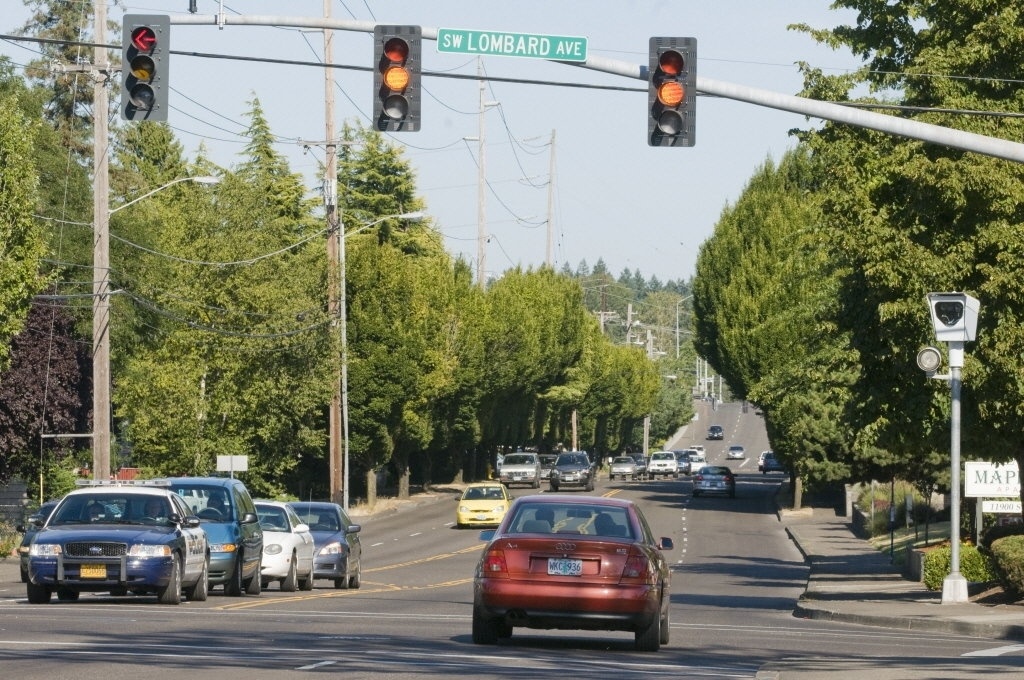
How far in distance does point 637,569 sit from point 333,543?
16.8 metres

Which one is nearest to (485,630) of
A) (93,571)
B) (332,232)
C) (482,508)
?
(93,571)

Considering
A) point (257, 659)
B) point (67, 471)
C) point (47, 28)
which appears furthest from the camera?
point (47, 28)

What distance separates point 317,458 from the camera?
231ft

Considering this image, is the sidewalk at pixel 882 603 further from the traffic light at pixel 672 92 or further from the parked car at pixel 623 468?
the parked car at pixel 623 468

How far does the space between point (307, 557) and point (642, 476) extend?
8303cm

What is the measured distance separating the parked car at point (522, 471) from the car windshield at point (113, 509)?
59.1m

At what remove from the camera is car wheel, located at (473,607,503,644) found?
665 inches

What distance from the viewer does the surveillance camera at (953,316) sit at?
84.0 ft

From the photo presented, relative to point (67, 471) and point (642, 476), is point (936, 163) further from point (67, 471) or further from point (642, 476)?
point (642, 476)

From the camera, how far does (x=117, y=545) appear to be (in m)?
22.1

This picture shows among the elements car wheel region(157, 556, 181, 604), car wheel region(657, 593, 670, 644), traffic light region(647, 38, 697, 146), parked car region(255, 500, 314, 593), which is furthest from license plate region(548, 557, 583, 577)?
parked car region(255, 500, 314, 593)

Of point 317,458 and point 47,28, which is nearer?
point 317,458

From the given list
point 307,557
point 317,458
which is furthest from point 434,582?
point 317,458

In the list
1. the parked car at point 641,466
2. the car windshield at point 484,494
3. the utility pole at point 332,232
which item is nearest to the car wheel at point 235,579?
the utility pole at point 332,232
